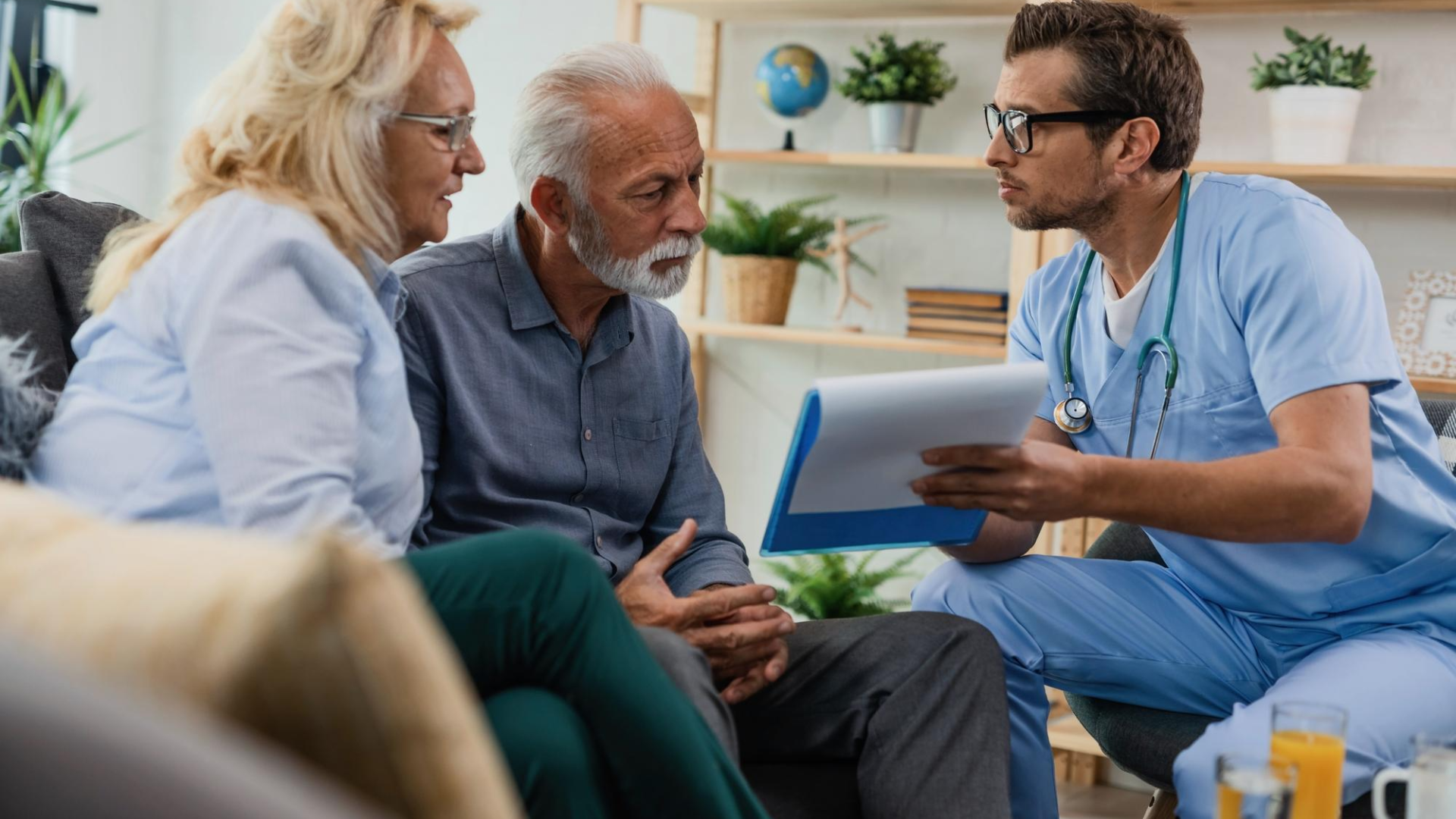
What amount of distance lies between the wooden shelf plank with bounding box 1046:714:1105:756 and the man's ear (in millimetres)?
1605

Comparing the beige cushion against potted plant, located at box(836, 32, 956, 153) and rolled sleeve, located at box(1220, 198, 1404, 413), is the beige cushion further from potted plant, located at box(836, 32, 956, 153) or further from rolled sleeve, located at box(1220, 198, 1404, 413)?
potted plant, located at box(836, 32, 956, 153)

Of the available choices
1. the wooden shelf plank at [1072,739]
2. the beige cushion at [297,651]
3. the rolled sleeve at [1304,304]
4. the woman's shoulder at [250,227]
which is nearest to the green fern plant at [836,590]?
the wooden shelf plank at [1072,739]

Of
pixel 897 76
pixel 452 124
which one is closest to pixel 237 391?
pixel 452 124

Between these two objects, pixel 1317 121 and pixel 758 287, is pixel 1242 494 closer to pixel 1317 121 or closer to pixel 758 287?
pixel 1317 121

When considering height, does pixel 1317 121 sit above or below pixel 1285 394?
above

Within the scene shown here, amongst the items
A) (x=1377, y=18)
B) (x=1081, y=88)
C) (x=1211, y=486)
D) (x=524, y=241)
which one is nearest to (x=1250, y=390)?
(x=1211, y=486)

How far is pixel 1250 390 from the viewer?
180cm

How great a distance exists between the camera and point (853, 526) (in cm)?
163

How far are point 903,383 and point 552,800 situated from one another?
1.72 ft

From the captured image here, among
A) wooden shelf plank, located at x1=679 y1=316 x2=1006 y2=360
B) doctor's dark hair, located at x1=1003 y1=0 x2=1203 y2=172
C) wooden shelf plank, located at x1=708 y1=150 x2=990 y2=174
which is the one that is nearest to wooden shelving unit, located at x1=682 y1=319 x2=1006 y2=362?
wooden shelf plank, located at x1=679 y1=316 x2=1006 y2=360

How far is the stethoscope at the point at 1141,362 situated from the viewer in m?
Result: 1.85

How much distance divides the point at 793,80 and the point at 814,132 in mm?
202

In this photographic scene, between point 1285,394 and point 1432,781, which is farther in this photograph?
point 1285,394

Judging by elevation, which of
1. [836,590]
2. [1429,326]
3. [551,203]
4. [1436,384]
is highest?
[551,203]
